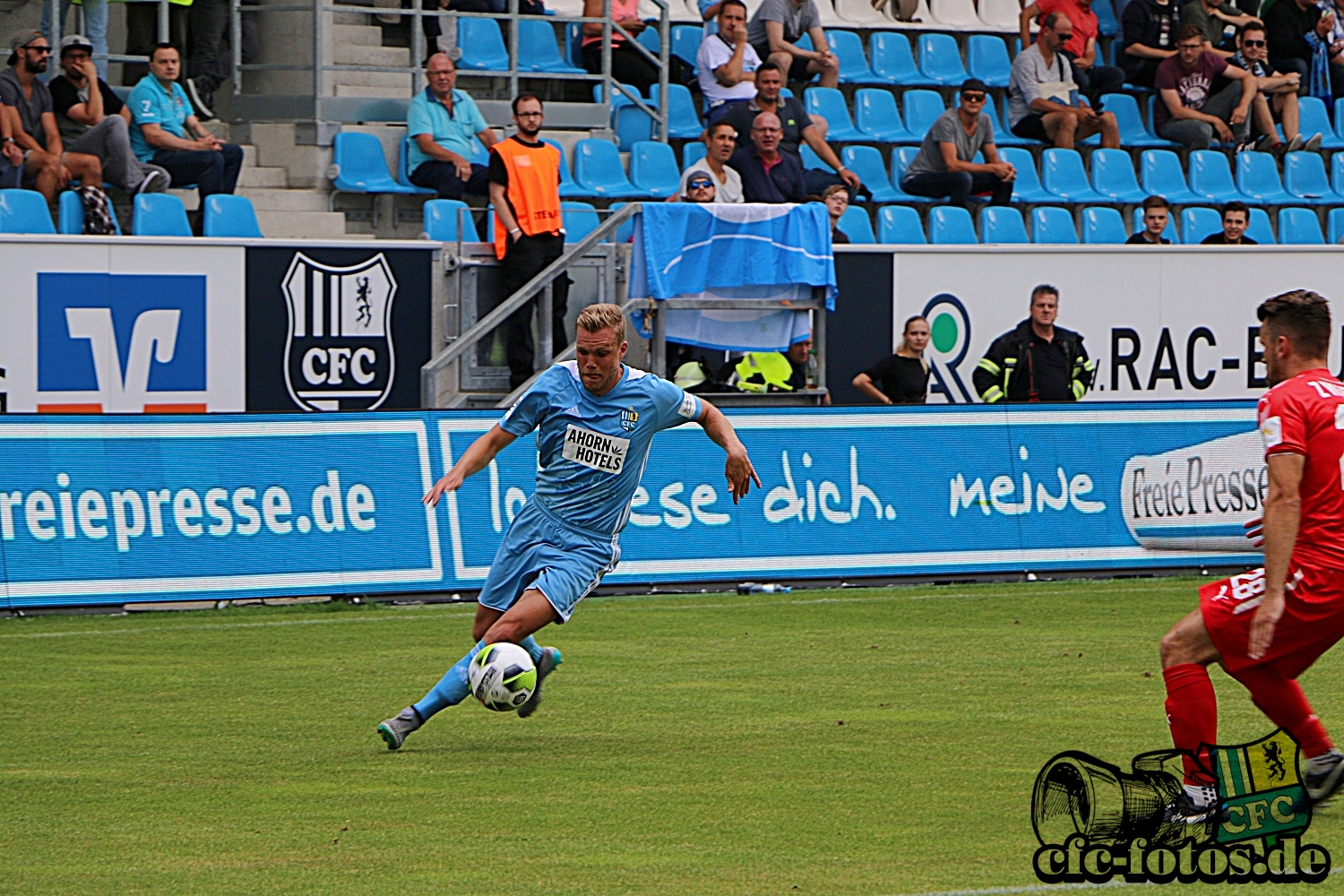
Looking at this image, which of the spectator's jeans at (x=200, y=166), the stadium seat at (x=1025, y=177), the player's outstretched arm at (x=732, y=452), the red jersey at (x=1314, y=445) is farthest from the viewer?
the stadium seat at (x=1025, y=177)

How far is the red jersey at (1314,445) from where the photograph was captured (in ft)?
22.0

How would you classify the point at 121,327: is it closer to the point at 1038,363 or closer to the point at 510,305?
the point at 510,305

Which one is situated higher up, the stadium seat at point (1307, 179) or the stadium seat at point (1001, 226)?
the stadium seat at point (1307, 179)

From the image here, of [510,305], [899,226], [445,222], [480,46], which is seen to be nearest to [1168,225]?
[899,226]

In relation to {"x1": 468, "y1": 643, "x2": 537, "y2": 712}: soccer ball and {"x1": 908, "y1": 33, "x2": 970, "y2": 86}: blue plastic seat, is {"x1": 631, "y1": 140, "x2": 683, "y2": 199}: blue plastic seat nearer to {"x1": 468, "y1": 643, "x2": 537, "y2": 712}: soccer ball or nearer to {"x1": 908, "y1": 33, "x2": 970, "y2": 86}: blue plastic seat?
{"x1": 908, "y1": 33, "x2": 970, "y2": 86}: blue plastic seat

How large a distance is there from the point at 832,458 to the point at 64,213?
22.7 feet

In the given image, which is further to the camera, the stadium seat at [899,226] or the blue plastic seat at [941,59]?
the blue plastic seat at [941,59]

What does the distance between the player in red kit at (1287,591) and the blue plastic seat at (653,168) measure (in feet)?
44.6

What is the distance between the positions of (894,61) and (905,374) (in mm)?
7775

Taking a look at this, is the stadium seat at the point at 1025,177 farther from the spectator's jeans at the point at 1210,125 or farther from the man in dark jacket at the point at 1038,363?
the man in dark jacket at the point at 1038,363

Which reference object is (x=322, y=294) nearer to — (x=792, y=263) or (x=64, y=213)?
(x=64, y=213)

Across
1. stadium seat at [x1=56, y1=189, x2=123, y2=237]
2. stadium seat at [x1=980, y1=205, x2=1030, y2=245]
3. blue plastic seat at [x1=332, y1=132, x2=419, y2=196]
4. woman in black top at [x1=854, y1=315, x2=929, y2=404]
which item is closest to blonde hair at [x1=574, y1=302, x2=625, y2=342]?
woman in black top at [x1=854, y1=315, x2=929, y2=404]

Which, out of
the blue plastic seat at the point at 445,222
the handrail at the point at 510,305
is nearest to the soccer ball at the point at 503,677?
the handrail at the point at 510,305

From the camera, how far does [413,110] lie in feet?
61.7
